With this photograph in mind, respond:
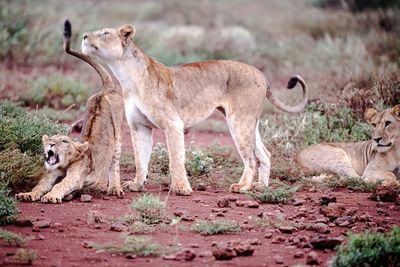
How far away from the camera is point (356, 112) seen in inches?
A: 556

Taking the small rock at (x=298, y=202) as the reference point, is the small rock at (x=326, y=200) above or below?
above

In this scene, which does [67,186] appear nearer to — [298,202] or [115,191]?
[115,191]

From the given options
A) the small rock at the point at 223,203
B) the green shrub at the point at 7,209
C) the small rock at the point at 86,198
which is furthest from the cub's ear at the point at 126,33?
the green shrub at the point at 7,209

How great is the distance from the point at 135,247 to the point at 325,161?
528 centimetres

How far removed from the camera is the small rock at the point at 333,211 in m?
9.48

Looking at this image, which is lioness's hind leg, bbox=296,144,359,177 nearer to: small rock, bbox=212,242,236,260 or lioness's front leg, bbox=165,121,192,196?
lioness's front leg, bbox=165,121,192,196

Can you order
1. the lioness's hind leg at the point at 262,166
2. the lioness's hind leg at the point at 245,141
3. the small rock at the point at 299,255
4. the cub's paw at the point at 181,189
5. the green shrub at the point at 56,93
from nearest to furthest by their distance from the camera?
the small rock at the point at 299,255 < the cub's paw at the point at 181,189 < the lioness's hind leg at the point at 245,141 < the lioness's hind leg at the point at 262,166 < the green shrub at the point at 56,93

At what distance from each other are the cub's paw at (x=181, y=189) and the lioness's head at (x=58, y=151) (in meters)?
1.20

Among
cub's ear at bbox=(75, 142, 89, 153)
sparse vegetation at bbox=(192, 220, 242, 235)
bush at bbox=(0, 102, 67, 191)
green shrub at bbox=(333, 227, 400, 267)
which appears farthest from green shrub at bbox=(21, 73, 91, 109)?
green shrub at bbox=(333, 227, 400, 267)

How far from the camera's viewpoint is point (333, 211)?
955 cm

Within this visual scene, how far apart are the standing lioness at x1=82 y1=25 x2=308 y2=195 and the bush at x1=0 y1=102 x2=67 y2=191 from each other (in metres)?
1.04

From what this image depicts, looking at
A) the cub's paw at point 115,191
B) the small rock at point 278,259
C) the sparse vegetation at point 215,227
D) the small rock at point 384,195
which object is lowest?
the small rock at point 278,259

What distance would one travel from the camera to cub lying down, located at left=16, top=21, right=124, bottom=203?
1009 cm

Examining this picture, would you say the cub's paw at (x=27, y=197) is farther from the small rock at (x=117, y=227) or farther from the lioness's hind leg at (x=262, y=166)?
the lioness's hind leg at (x=262, y=166)
